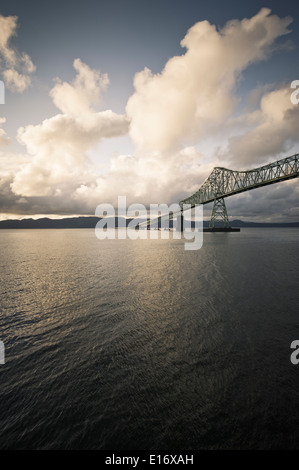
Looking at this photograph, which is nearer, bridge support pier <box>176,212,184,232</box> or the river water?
the river water

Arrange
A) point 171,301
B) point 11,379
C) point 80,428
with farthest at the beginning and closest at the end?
1. point 171,301
2. point 11,379
3. point 80,428

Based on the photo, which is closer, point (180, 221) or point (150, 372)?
point (150, 372)

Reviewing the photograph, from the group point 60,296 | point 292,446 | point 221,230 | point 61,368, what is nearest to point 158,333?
point 61,368

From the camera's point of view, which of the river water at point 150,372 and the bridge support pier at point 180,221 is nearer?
the river water at point 150,372

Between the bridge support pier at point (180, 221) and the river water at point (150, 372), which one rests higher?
the bridge support pier at point (180, 221)

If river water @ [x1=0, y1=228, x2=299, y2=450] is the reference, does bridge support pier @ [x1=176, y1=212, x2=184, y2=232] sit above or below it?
above

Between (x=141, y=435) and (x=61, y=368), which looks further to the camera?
(x=61, y=368)

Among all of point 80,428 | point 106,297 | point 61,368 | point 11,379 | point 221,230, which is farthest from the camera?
point 221,230

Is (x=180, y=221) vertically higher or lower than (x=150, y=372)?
higher
